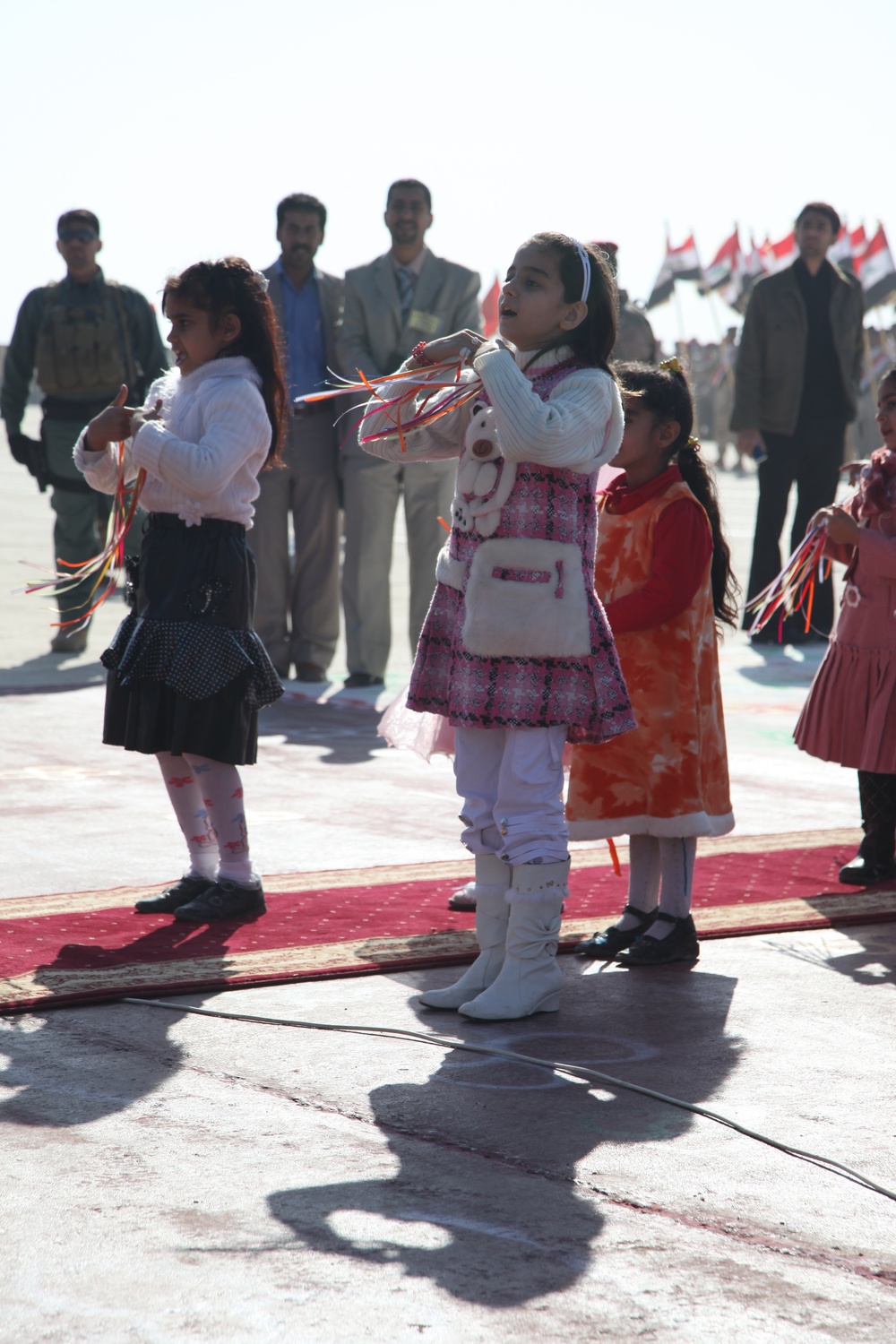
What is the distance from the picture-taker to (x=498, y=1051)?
276cm

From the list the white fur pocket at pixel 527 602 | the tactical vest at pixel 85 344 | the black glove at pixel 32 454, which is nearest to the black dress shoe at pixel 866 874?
the white fur pocket at pixel 527 602

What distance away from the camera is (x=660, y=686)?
3.47m

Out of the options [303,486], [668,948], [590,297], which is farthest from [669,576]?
[303,486]

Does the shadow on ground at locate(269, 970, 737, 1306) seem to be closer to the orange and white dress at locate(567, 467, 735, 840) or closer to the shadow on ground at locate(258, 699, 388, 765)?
the orange and white dress at locate(567, 467, 735, 840)

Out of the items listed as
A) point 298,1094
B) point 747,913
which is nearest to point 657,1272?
point 298,1094

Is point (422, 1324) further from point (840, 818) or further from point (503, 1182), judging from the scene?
point (840, 818)

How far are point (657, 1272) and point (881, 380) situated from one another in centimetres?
275

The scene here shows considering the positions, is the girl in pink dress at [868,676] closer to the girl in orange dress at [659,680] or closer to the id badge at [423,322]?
the girl in orange dress at [659,680]

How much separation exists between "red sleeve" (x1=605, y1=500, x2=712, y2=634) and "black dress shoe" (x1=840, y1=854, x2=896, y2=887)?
107 cm

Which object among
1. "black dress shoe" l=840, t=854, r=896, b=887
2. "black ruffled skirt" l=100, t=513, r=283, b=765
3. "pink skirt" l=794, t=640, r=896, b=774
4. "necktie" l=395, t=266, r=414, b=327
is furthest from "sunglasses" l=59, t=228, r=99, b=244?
"black dress shoe" l=840, t=854, r=896, b=887

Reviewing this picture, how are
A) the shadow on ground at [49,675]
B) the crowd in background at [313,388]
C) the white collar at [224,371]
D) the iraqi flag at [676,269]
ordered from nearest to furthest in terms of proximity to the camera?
the white collar at [224,371] < the shadow on ground at [49,675] < the crowd in background at [313,388] < the iraqi flag at [676,269]

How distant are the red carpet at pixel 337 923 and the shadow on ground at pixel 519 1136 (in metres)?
0.26

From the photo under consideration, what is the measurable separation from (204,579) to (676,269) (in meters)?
30.5

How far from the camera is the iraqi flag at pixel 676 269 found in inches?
1277
